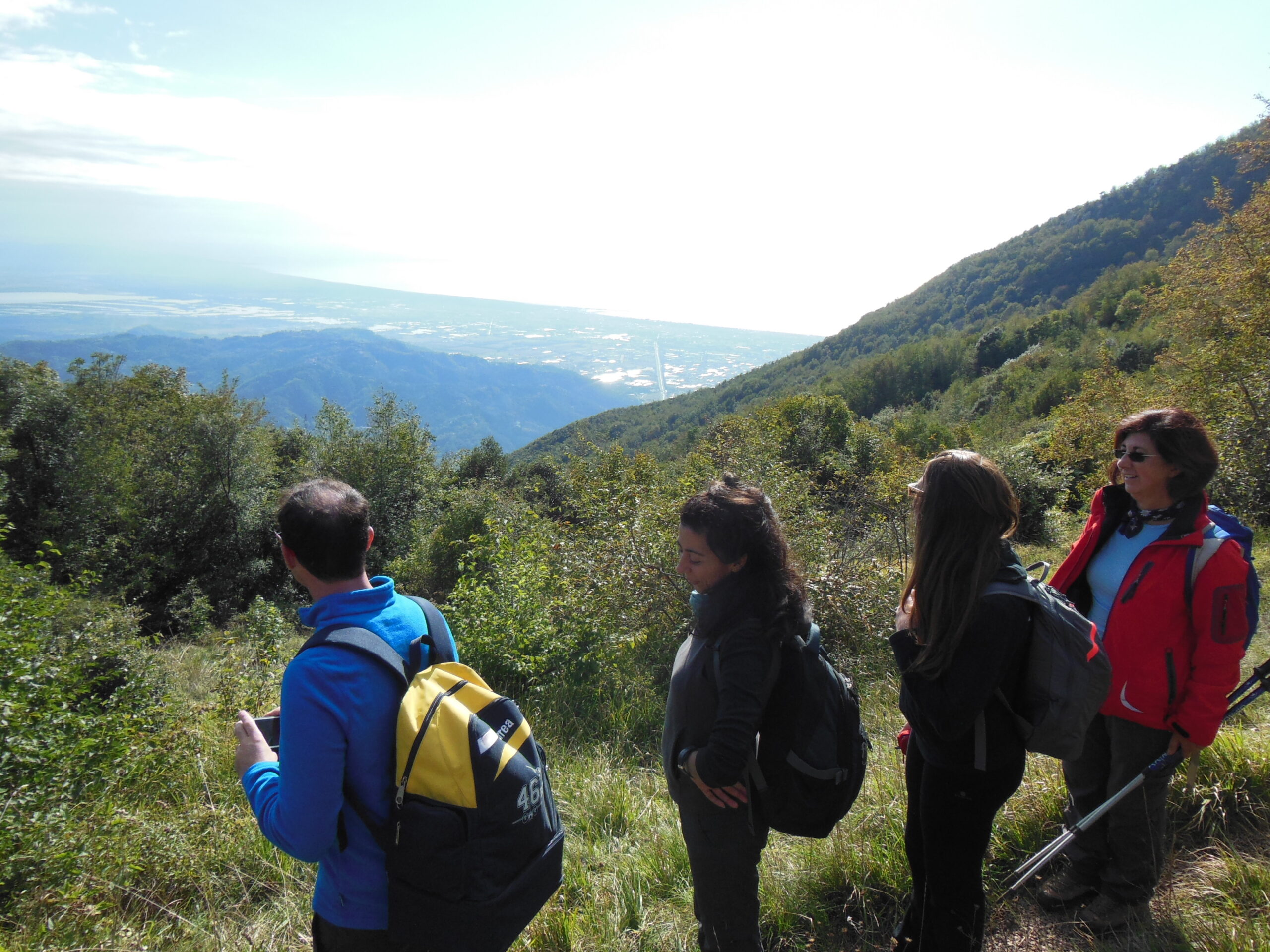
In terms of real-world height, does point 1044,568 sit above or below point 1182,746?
above

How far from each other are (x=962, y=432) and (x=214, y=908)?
29.9 m

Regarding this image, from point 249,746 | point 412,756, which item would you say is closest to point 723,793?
point 412,756

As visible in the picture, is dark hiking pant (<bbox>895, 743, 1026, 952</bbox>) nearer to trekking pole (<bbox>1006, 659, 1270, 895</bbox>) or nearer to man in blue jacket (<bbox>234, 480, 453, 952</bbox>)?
trekking pole (<bbox>1006, 659, 1270, 895</bbox>)

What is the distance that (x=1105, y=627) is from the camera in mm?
2246

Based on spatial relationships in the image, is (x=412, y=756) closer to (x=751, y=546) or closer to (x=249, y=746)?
(x=249, y=746)

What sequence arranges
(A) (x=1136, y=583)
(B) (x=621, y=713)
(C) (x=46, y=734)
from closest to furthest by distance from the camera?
(A) (x=1136, y=583) → (C) (x=46, y=734) → (B) (x=621, y=713)

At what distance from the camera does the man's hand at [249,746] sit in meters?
1.58

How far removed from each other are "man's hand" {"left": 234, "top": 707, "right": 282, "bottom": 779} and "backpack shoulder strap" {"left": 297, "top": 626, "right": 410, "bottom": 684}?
335 millimetres

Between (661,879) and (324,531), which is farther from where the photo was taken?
(661,879)

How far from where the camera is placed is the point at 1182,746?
2064mm

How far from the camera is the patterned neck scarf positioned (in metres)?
2.13

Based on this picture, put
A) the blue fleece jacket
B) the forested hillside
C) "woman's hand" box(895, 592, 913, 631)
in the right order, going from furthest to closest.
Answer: the forested hillside
"woman's hand" box(895, 592, 913, 631)
the blue fleece jacket


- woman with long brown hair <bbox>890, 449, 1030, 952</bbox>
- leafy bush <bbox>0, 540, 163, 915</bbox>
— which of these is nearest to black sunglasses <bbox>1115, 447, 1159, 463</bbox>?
woman with long brown hair <bbox>890, 449, 1030, 952</bbox>

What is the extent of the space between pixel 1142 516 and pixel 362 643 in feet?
8.67
